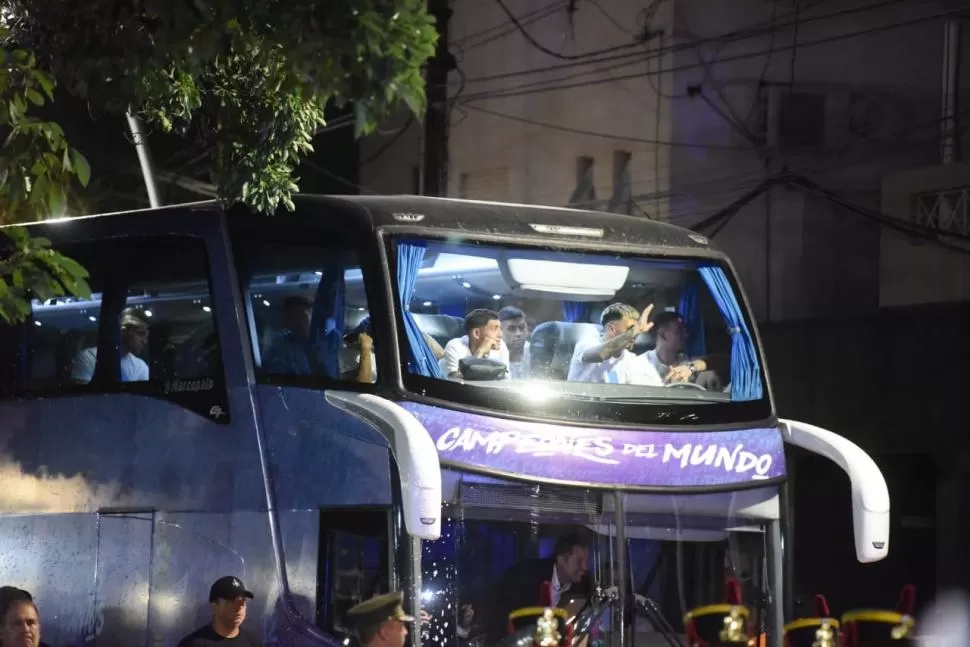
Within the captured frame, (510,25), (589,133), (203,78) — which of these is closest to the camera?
(203,78)

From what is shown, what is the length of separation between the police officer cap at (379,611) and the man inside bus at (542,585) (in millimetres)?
826

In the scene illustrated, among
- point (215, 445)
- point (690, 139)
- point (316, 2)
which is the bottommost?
point (215, 445)

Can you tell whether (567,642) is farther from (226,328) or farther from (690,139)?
(690,139)

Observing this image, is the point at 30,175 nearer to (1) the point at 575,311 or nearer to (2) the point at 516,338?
(2) the point at 516,338

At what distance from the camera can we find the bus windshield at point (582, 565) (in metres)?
9.09

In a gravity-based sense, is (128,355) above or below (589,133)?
below

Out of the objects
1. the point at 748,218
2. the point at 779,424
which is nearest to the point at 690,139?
the point at 748,218

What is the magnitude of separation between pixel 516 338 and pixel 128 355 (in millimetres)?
2501

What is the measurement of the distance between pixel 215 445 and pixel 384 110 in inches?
116

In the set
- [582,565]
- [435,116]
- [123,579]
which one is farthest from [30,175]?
[435,116]

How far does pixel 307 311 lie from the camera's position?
9711 millimetres

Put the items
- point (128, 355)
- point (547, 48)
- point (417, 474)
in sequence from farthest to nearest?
point (547, 48) < point (128, 355) < point (417, 474)

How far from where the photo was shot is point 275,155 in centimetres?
951

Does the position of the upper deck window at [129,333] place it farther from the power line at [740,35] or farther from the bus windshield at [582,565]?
the power line at [740,35]
